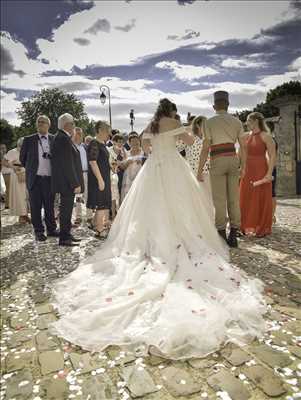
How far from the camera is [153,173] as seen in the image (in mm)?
5047

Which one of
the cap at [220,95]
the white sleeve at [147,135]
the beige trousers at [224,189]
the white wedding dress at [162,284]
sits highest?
the cap at [220,95]

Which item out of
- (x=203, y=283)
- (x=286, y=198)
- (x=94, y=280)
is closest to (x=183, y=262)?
(x=203, y=283)

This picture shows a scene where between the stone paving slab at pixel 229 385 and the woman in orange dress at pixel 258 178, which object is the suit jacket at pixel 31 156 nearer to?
the woman in orange dress at pixel 258 178

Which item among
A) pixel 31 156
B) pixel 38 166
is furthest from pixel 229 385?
pixel 31 156

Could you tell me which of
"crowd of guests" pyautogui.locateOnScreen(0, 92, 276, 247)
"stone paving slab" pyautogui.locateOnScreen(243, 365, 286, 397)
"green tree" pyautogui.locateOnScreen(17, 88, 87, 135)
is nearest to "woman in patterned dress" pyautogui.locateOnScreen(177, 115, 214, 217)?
"crowd of guests" pyautogui.locateOnScreen(0, 92, 276, 247)

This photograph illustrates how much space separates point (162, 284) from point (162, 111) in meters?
2.64

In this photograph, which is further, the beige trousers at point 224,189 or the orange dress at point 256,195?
the orange dress at point 256,195

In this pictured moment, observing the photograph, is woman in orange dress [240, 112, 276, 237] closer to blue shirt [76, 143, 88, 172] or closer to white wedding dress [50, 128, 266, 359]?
white wedding dress [50, 128, 266, 359]

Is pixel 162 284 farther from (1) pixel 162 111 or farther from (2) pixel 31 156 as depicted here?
(2) pixel 31 156

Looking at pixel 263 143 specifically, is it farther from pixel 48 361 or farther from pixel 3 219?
pixel 3 219

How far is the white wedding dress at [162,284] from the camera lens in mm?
2756

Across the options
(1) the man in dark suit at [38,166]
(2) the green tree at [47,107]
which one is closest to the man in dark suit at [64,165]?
(1) the man in dark suit at [38,166]

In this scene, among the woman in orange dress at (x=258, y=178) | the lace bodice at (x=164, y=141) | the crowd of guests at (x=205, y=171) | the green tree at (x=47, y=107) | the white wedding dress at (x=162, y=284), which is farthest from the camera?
the green tree at (x=47, y=107)

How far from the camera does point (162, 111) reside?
4934 mm
